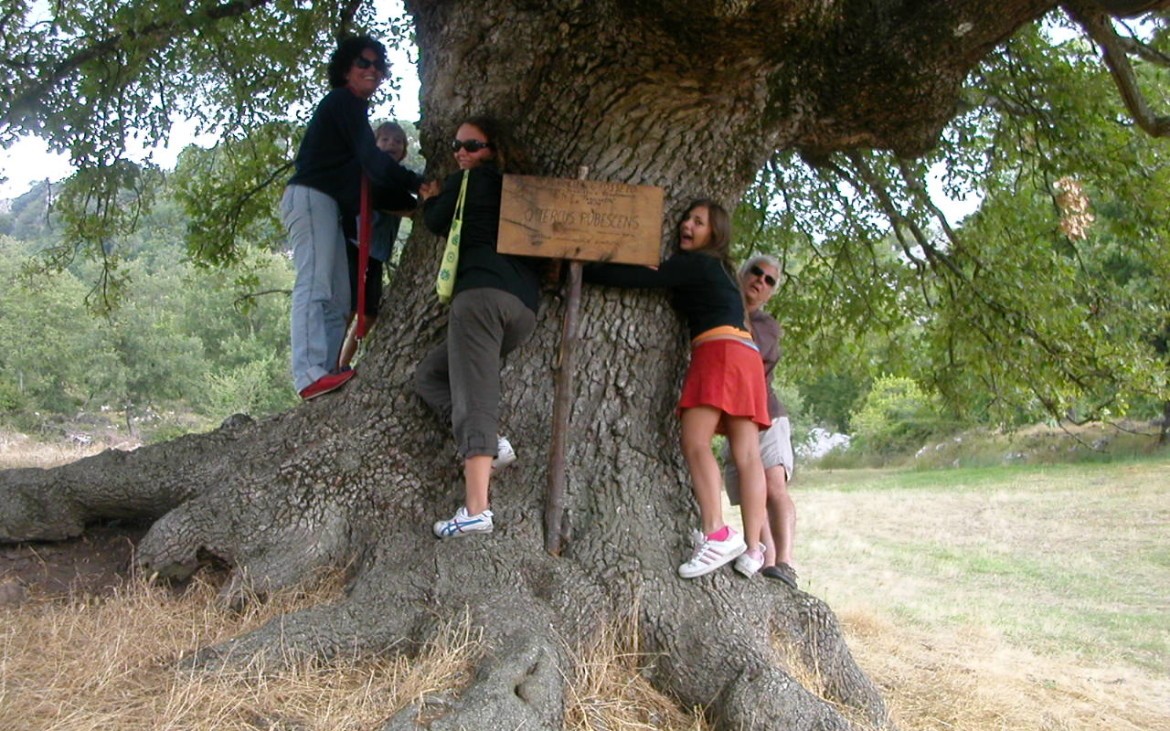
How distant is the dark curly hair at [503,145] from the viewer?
446cm

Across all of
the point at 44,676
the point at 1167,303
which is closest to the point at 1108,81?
the point at 1167,303

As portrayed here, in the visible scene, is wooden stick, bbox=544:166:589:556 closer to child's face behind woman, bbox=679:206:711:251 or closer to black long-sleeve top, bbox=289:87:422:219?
child's face behind woman, bbox=679:206:711:251

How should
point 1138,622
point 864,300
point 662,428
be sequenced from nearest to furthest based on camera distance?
point 662,428 → point 864,300 → point 1138,622

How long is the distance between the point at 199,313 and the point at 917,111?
157 feet

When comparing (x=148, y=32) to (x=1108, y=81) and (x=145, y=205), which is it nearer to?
(x=145, y=205)

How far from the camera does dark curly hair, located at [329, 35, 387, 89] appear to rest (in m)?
5.09

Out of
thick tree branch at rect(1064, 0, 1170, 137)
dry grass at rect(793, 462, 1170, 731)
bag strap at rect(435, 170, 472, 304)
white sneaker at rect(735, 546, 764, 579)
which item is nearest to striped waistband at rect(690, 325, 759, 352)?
white sneaker at rect(735, 546, 764, 579)

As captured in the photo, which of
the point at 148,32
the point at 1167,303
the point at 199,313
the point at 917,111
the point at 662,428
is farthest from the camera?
the point at 199,313

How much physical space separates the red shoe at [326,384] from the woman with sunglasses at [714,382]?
56.2 inches

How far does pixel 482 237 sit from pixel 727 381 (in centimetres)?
130

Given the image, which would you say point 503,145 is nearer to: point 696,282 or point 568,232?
point 568,232

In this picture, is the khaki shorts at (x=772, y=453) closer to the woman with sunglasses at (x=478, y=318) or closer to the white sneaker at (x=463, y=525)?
the woman with sunglasses at (x=478, y=318)

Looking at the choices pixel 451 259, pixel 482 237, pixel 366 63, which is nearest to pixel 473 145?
pixel 482 237

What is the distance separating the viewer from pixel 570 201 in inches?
170
